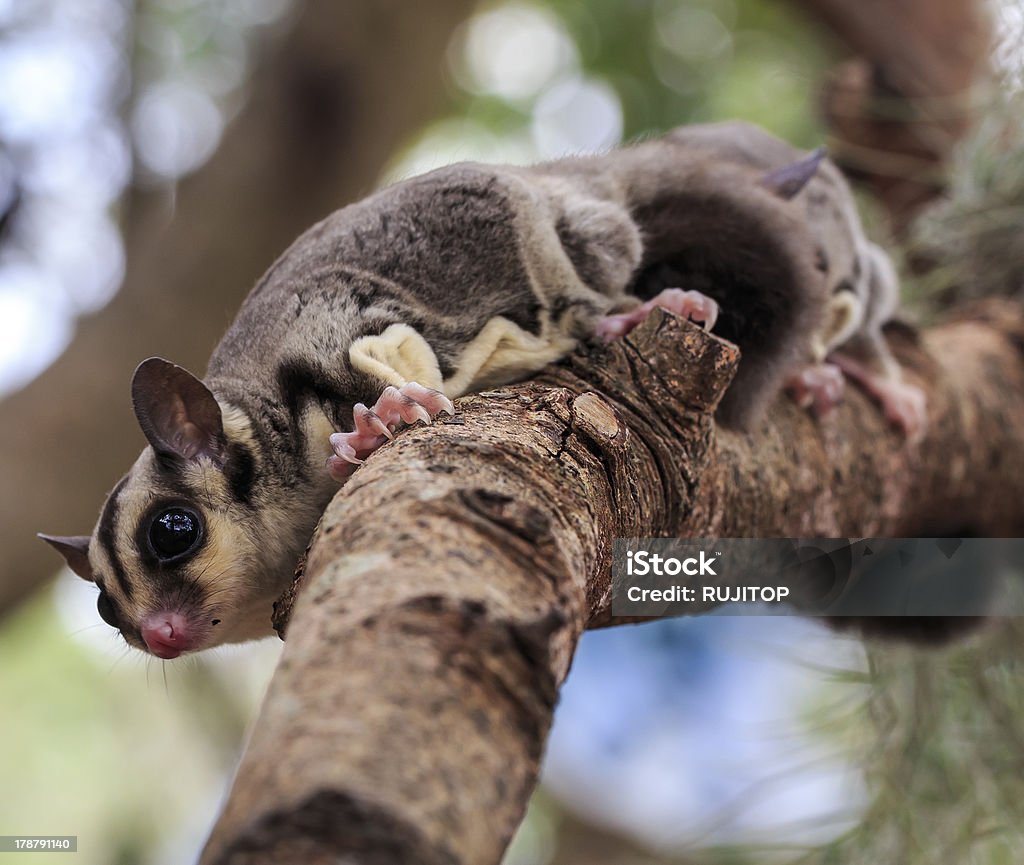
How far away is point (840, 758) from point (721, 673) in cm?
145

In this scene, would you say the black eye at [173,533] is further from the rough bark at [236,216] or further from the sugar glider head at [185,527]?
the rough bark at [236,216]

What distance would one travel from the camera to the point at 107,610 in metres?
2.11

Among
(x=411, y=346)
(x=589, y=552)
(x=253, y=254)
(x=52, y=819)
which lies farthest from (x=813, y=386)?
(x=52, y=819)

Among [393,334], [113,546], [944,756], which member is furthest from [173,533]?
[944,756]

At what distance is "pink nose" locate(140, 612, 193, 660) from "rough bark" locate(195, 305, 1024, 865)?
1.62 ft

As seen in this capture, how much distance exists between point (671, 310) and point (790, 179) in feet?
2.75

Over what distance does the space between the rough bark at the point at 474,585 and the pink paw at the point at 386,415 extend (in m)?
0.06

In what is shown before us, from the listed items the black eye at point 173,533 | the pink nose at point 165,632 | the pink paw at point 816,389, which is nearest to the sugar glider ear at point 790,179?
the pink paw at point 816,389

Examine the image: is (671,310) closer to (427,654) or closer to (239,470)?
(239,470)

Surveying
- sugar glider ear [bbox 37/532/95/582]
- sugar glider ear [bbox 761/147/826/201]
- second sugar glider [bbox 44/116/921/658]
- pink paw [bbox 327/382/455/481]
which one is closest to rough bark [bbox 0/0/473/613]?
sugar glider ear [bbox 37/532/95/582]

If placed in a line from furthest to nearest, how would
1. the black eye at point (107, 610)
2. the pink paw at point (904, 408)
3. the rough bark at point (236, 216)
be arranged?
the rough bark at point (236, 216) → the pink paw at point (904, 408) → the black eye at point (107, 610)

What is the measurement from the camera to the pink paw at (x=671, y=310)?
2242mm

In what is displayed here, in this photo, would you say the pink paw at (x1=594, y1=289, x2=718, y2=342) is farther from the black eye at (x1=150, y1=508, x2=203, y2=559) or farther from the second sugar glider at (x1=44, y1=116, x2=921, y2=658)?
the black eye at (x1=150, y1=508, x2=203, y2=559)

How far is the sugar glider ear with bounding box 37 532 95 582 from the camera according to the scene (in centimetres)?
232
